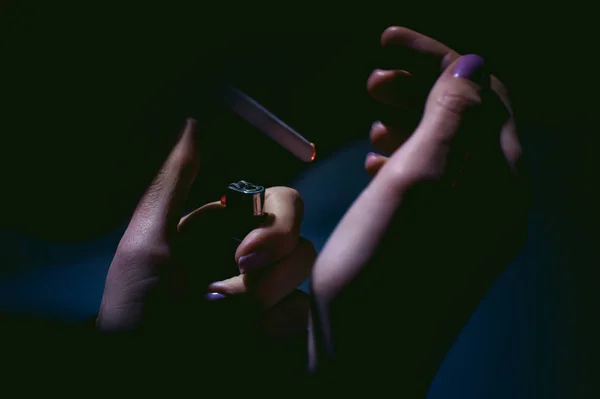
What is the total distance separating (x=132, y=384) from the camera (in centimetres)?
48

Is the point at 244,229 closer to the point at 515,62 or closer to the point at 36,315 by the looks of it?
the point at 36,315

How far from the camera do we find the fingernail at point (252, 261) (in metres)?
0.55

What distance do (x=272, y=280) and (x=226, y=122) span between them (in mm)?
391

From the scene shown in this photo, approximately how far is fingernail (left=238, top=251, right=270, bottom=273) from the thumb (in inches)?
9.7

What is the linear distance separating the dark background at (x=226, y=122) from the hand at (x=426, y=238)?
317 mm

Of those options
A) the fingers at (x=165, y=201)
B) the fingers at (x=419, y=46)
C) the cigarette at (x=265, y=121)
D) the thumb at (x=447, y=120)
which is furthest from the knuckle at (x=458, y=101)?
the fingers at (x=165, y=201)

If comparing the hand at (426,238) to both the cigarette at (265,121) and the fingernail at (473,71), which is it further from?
the cigarette at (265,121)

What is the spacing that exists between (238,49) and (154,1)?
0.22 metres

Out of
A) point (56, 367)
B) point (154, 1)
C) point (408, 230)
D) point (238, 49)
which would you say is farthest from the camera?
point (238, 49)

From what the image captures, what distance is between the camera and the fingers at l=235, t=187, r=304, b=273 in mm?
548

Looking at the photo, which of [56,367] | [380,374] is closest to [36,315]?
[56,367]

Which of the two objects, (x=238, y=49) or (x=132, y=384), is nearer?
(x=132, y=384)

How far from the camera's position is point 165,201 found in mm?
593

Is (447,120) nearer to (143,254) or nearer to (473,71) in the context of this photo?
(473,71)
